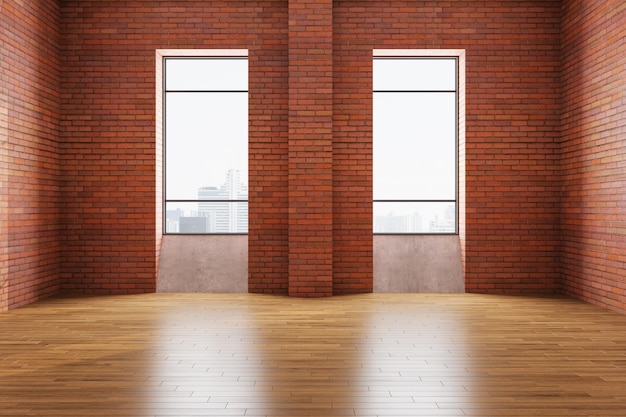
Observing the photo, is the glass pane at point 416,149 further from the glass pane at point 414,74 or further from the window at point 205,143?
the window at point 205,143

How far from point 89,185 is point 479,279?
19.4 ft

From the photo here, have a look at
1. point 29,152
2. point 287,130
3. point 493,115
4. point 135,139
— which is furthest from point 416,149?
point 29,152

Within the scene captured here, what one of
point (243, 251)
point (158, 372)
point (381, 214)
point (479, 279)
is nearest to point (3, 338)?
point (158, 372)

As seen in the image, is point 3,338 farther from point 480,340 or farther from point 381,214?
point 381,214

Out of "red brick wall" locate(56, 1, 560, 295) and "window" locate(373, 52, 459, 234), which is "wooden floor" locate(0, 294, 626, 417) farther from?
"window" locate(373, 52, 459, 234)

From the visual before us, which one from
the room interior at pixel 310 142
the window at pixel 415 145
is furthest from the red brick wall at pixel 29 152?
the window at pixel 415 145

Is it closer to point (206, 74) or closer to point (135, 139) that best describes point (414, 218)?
point (206, 74)

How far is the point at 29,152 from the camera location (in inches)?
268

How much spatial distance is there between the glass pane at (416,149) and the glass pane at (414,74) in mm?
139

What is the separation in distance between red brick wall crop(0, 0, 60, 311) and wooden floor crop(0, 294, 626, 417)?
2.06ft

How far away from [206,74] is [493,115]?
14.3ft

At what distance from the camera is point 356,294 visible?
7.44 meters

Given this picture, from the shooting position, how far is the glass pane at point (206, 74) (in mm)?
7906

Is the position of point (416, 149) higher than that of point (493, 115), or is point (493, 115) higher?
point (493, 115)
